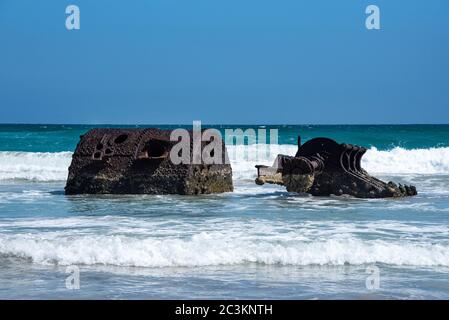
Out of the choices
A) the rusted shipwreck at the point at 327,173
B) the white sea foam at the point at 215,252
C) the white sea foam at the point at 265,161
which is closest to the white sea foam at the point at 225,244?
the white sea foam at the point at 215,252

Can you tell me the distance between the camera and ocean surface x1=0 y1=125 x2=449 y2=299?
5242 mm

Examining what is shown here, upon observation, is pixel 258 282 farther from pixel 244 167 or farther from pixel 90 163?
pixel 244 167

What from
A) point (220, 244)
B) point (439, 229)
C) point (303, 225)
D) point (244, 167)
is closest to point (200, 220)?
point (303, 225)

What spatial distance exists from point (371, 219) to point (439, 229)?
3.00ft

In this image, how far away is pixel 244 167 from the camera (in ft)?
64.5

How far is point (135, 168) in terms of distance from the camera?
418 inches

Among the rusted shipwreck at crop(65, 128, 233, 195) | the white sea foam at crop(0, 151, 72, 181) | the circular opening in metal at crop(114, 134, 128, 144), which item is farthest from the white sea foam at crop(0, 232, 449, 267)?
the white sea foam at crop(0, 151, 72, 181)

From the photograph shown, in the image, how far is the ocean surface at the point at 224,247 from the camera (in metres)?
5.24

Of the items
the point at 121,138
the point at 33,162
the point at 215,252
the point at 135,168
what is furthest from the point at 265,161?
the point at 215,252

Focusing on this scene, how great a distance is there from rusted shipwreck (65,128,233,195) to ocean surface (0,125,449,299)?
0.23m

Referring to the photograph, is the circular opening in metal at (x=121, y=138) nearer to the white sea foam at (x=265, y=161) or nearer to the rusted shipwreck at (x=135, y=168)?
Result: the rusted shipwreck at (x=135, y=168)

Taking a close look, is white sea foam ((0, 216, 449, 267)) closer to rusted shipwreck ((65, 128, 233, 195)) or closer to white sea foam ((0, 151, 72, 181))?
rusted shipwreck ((65, 128, 233, 195))

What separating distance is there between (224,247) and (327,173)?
14.7ft

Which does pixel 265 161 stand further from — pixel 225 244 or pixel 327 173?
pixel 225 244
